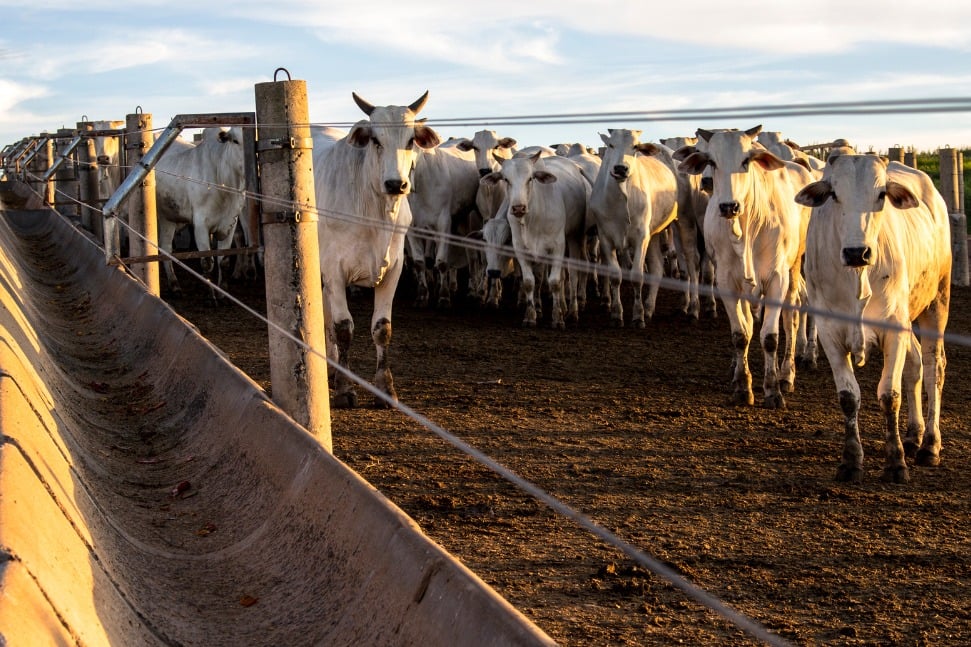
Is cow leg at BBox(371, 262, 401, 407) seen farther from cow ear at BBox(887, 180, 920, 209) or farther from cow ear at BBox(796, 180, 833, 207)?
cow ear at BBox(887, 180, 920, 209)

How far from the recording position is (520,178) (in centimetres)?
1614

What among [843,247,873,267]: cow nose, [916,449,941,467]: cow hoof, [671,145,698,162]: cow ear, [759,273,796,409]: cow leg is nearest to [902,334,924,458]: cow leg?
[916,449,941,467]: cow hoof

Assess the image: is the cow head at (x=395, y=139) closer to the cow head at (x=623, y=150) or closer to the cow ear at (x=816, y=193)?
the cow ear at (x=816, y=193)

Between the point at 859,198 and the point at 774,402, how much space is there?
3.07 metres

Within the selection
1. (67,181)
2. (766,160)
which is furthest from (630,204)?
(67,181)

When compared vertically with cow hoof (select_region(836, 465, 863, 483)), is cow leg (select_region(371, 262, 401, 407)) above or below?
above

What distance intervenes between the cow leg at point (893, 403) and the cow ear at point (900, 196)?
82cm

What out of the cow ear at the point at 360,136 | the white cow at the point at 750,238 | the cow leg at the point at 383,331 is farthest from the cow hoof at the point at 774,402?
the cow ear at the point at 360,136

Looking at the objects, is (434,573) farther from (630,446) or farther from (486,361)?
(486,361)

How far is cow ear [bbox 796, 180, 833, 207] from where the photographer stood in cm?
792

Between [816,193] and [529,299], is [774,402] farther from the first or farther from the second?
[529,299]

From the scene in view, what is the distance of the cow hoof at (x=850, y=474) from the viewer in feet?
25.2

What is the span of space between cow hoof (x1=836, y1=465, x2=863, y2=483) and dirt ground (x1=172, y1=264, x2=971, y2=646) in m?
0.08

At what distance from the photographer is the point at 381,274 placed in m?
10.2
